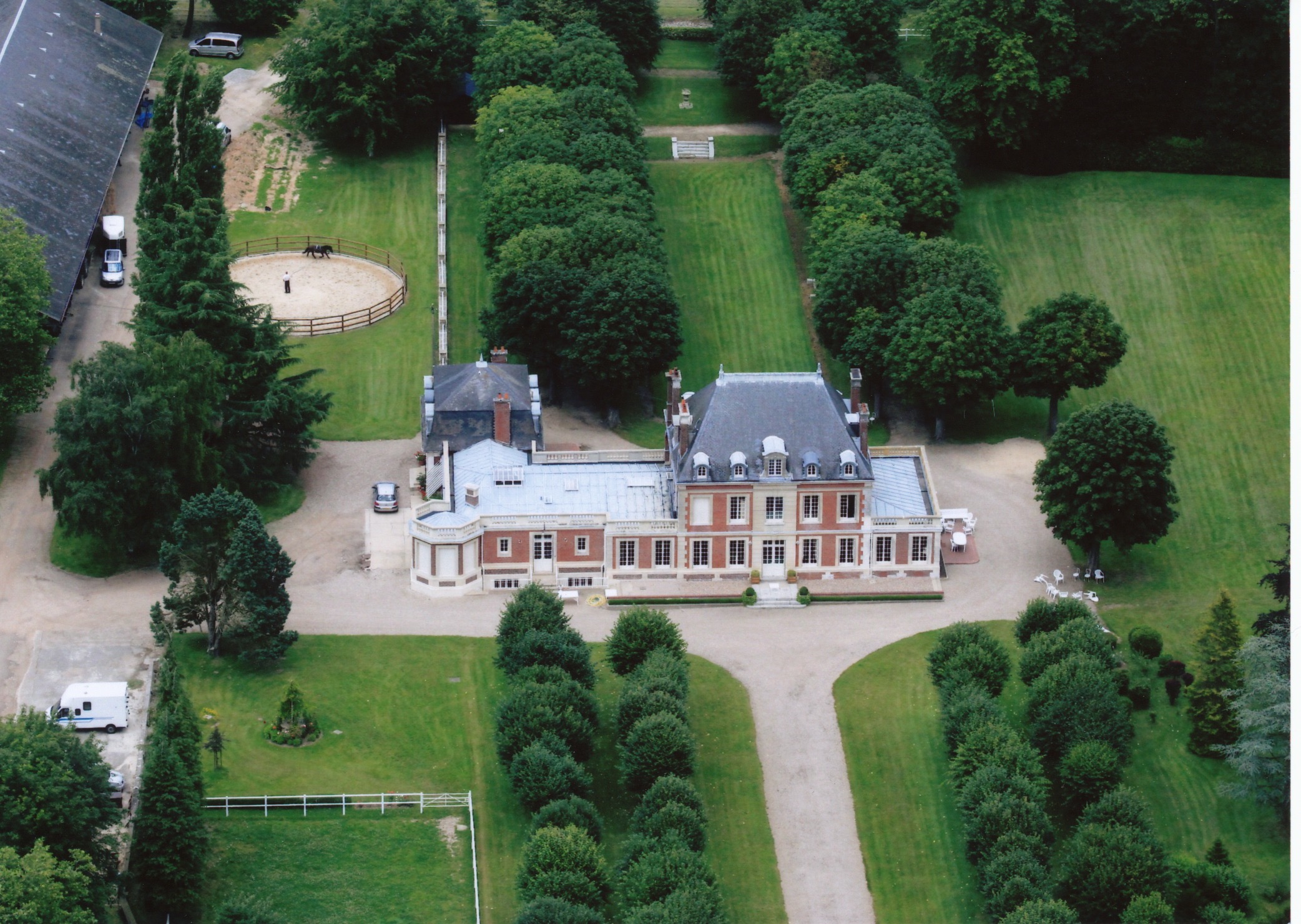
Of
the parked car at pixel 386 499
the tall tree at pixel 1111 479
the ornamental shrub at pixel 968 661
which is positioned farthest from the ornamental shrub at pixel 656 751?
the parked car at pixel 386 499

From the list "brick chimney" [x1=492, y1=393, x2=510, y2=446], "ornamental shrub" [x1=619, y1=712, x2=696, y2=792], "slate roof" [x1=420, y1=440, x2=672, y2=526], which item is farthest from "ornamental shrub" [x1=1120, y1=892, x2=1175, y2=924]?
"brick chimney" [x1=492, y1=393, x2=510, y2=446]

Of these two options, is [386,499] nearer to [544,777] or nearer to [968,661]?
[544,777]

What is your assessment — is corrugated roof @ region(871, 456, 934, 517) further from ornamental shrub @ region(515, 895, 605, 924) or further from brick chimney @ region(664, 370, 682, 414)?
ornamental shrub @ region(515, 895, 605, 924)

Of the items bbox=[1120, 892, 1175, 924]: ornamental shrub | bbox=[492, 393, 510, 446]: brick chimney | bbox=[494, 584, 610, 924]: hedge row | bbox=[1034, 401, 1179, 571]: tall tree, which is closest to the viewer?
bbox=[1120, 892, 1175, 924]: ornamental shrub

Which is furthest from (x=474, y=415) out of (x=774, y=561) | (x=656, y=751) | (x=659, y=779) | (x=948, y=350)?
(x=659, y=779)

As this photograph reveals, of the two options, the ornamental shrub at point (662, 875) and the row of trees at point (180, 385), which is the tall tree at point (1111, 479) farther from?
the row of trees at point (180, 385)
